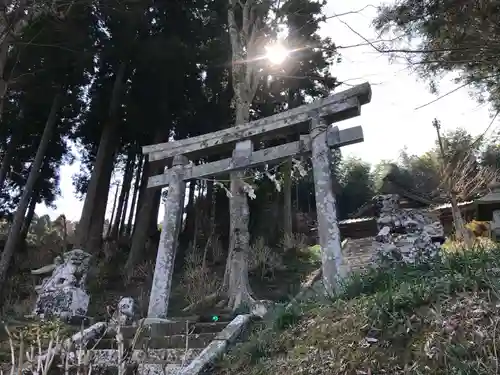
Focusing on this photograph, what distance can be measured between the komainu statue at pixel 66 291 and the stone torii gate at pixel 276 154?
3.75ft

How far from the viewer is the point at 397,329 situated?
327cm

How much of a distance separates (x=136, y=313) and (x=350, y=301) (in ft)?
A: 11.7

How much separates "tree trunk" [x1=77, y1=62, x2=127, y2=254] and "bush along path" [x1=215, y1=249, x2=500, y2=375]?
8727 millimetres

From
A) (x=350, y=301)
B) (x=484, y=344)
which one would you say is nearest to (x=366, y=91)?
(x=350, y=301)

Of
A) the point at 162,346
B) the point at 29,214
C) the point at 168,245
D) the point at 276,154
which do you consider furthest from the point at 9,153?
the point at 162,346

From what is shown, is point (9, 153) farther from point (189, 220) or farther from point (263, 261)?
point (263, 261)

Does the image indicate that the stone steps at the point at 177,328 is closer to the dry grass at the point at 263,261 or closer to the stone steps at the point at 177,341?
the stone steps at the point at 177,341

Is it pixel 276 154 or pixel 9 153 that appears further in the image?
pixel 9 153

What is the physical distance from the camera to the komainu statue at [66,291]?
6.56 metres

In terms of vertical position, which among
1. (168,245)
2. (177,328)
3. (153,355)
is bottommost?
(153,355)

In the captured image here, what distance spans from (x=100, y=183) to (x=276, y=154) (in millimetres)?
8206

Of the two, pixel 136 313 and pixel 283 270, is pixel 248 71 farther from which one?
pixel 136 313

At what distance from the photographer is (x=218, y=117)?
46.9ft

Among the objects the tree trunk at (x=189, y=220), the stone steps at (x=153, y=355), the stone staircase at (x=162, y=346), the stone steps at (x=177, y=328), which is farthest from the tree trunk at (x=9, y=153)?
the stone steps at (x=153, y=355)
